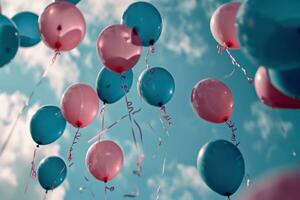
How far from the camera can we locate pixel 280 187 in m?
1.91

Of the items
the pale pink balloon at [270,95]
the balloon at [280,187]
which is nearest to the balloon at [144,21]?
the pale pink balloon at [270,95]

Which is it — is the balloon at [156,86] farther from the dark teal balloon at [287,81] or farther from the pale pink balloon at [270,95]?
the dark teal balloon at [287,81]

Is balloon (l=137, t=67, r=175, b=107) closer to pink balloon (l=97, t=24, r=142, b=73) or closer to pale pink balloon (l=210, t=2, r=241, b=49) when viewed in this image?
pink balloon (l=97, t=24, r=142, b=73)

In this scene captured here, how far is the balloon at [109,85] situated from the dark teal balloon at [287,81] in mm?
3025

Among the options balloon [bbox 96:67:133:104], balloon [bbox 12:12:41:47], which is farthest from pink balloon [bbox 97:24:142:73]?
balloon [bbox 12:12:41:47]

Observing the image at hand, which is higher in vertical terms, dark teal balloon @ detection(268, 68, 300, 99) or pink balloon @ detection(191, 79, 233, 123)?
dark teal balloon @ detection(268, 68, 300, 99)

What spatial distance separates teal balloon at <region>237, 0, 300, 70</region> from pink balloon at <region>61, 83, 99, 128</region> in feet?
10.2

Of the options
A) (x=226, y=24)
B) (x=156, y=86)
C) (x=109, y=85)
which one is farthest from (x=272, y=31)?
(x=109, y=85)

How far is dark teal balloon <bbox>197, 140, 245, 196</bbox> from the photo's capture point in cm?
538

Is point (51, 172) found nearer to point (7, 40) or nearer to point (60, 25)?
point (7, 40)

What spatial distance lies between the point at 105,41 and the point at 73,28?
502 millimetres

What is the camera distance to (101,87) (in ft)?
21.8

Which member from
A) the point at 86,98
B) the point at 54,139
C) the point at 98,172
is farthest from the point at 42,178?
the point at 86,98

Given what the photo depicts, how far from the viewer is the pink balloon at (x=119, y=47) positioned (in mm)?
5820
